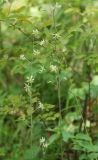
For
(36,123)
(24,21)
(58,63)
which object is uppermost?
(24,21)

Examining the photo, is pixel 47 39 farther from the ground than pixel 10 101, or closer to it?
farther from the ground

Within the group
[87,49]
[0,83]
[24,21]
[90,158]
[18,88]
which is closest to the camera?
[90,158]

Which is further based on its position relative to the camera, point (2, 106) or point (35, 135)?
point (35, 135)

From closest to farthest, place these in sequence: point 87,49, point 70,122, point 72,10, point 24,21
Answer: point 24,21 → point 72,10 → point 70,122 → point 87,49

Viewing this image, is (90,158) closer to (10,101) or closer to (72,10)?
(10,101)

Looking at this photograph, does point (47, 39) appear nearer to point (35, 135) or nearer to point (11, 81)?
point (35, 135)

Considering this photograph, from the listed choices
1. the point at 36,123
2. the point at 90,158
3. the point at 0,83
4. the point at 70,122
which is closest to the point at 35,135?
the point at 36,123
